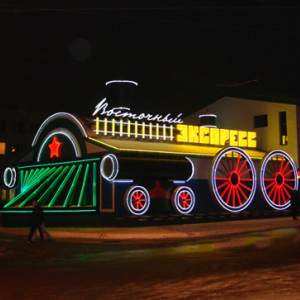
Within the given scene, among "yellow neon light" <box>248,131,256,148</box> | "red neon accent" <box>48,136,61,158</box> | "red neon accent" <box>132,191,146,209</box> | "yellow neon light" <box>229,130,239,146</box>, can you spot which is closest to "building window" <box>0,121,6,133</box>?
"red neon accent" <box>48,136,61,158</box>

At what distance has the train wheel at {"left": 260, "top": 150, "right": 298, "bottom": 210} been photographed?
95.5 feet

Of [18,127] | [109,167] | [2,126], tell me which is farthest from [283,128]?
[18,127]

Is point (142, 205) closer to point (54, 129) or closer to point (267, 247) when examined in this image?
point (54, 129)

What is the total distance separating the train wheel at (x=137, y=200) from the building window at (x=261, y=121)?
14790 millimetres

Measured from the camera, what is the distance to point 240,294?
25.6ft

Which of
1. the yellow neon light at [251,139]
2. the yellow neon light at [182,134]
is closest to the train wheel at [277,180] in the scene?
the yellow neon light at [251,139]

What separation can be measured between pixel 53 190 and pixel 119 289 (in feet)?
60.0

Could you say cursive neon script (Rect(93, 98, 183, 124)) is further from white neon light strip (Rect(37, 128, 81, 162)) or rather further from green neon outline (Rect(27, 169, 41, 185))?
green neon outline (Rect(27, 169, 41, 185))

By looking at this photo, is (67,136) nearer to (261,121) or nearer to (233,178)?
(233,178)

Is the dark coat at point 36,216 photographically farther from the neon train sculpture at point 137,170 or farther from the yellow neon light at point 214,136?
the yellow neon light at point 214,136

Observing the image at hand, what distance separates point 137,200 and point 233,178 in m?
7.36

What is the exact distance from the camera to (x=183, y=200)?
25719 millimetres

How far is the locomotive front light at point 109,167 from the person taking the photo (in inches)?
885

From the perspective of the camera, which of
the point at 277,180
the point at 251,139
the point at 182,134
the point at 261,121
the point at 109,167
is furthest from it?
the point at 261,121
